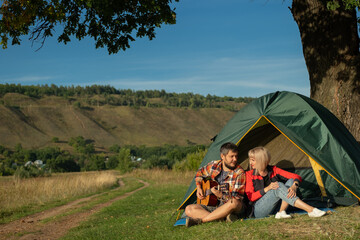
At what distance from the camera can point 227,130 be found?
775cm

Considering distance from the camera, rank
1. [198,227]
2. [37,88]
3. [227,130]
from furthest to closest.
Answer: [37,88], [227,130], [198,227]

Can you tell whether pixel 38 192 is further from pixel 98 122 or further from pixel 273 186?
pixel 98 122

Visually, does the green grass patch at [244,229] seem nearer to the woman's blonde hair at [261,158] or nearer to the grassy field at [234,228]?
the grassy field at [234,228]

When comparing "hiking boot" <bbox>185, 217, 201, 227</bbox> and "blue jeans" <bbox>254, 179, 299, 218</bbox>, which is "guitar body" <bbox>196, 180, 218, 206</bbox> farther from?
"blue jeans" <bbox>254, 179, 299, 218</bbox>

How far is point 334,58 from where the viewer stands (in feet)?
31.1

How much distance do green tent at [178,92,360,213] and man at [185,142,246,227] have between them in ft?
3.25

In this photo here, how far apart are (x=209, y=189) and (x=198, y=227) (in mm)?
633

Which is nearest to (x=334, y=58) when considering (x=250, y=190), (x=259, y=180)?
(x=259, y=180)

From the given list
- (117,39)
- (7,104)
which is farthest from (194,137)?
(117,39)

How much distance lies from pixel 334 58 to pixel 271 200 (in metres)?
5.06

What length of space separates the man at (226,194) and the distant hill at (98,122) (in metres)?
90.5

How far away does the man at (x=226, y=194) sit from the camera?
5910 mm

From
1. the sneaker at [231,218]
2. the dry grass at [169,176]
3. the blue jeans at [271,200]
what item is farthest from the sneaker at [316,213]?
the dry grass at [169,176]

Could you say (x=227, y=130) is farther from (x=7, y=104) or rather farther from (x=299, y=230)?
(x=7, y=104)
